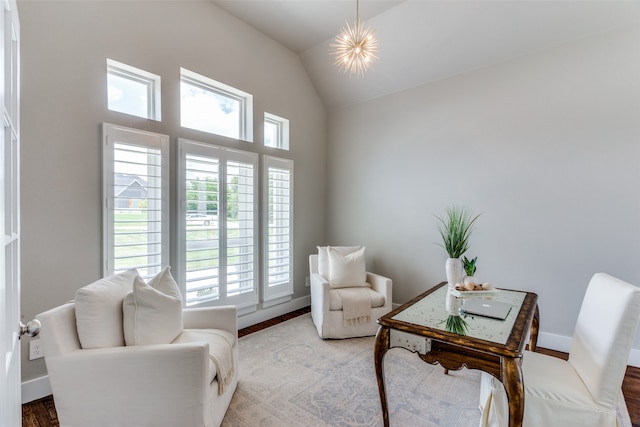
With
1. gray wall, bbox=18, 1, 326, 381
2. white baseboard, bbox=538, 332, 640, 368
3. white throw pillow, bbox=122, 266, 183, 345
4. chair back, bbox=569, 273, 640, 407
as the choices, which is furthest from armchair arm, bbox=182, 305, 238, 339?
white baseboard, bbox=538, 332, 640, 368

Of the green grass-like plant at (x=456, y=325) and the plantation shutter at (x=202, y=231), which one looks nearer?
the green grass-like plant at (x=456, y=325)

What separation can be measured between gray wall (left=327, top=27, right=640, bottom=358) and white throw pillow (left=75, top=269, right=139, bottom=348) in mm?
2950

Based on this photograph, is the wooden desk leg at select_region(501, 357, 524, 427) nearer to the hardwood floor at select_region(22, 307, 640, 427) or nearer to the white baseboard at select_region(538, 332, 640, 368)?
the hardwood floor at select_region(22, 307, 640, 427)

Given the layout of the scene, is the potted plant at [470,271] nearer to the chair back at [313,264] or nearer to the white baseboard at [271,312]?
A: the chair back at [313,264]

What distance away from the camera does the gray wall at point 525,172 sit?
8.32 ft

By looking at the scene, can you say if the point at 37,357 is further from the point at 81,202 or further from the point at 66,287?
the point at 81,202

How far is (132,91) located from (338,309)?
2730mm

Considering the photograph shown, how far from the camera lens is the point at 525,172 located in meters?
2.91

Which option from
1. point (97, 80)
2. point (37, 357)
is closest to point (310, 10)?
point (97, 80)

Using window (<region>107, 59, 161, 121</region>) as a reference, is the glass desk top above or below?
below

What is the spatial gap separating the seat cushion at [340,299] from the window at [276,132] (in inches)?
75.8

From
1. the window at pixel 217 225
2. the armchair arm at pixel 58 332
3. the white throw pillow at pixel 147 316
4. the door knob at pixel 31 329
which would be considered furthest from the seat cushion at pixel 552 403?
the window at pixel 217 225

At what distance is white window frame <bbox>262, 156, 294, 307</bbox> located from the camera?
3482 mm

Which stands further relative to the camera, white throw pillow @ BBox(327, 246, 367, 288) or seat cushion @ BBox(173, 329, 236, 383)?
white throw pillow @ BBox(327, 246, 367, 288)
